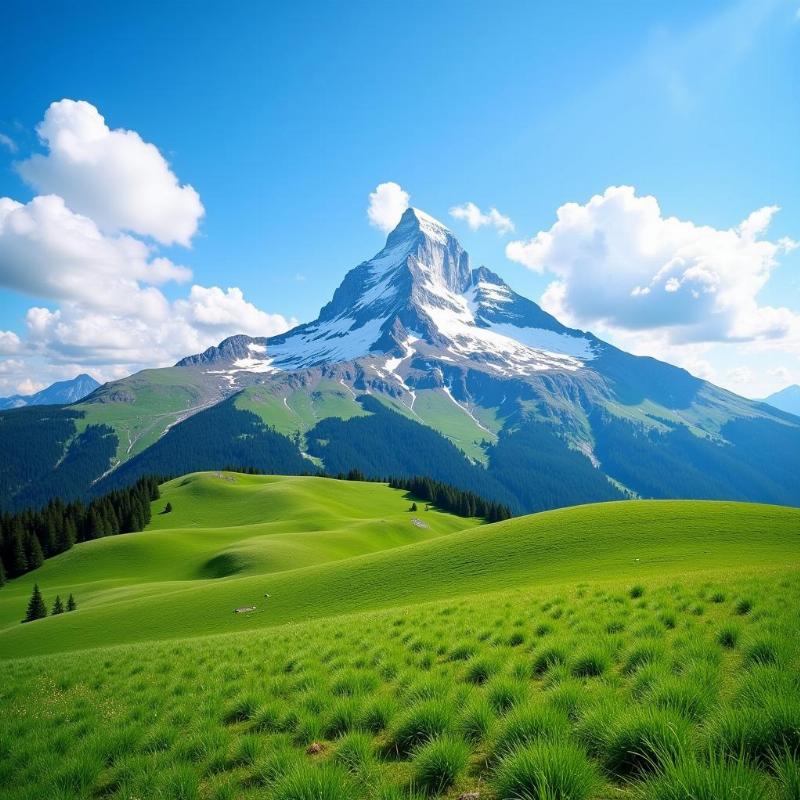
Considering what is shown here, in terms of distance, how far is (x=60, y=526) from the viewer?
86500mm

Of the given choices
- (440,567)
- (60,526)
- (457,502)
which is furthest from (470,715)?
(457,502)

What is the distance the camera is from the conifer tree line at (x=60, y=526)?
248 ft

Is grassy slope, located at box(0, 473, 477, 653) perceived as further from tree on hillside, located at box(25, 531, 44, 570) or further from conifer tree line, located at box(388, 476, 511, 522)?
conifer tree line, located at box(388, 476, 511, 522)

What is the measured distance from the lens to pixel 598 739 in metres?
5.41

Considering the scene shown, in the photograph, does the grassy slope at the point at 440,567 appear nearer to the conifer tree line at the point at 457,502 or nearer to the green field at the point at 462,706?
the green field at the point at 462,706

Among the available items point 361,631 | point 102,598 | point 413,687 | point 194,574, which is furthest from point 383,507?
point 413,687

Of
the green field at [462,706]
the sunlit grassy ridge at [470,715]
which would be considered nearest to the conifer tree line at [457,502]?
the green field at [462,706]

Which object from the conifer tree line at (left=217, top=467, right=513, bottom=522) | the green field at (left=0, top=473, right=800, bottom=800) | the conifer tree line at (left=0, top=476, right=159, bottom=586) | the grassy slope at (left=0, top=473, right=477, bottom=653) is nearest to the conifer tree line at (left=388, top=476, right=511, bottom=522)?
the conifer tree line at (left=217, top=467, right=513, bottom=522)

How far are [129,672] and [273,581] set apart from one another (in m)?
28.1

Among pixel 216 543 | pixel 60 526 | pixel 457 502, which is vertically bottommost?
pixel 457 502

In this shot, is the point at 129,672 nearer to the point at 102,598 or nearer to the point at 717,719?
the point at 717,719

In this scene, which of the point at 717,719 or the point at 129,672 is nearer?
the point at 717,719

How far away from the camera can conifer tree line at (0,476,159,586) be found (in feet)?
248

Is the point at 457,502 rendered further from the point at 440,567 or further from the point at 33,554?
the point at 440,567
